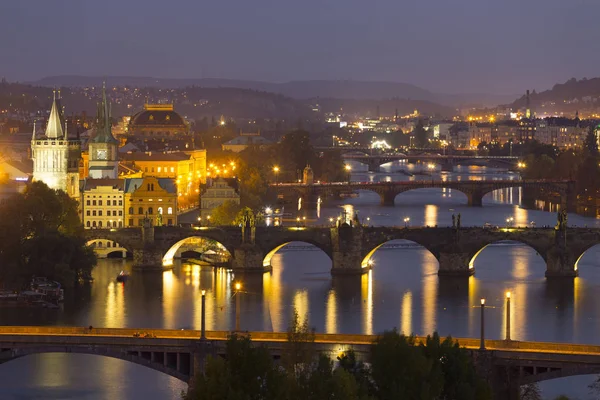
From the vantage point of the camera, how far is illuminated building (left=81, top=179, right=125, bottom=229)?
5641cm

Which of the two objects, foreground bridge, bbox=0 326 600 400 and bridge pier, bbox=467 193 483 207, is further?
bridge pier, bbox=467 193 483 207

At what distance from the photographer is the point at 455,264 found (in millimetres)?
49375

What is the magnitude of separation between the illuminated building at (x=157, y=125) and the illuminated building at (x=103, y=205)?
113 ft

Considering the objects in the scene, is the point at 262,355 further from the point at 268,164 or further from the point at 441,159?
the point at 441,159

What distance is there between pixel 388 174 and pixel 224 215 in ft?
161

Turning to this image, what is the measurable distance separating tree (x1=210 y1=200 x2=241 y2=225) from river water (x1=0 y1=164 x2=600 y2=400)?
225cm

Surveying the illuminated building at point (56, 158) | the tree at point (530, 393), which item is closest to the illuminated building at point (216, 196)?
the illuminated building at point (56, 158)

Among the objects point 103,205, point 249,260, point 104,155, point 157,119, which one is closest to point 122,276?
point 249,260

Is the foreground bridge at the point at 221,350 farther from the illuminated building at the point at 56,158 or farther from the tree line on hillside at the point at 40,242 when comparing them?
the illuminated building at the point at 56,158

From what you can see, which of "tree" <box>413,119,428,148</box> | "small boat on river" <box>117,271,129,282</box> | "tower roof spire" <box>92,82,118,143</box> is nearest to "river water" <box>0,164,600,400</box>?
"small boat on river" <box>117,271,129,282</box>

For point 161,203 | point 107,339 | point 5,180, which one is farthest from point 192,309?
point 5,180

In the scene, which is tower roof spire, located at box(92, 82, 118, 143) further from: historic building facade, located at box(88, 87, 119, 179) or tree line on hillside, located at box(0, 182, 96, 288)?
tree line on hillside, located at box(0, 182, 96, 288)

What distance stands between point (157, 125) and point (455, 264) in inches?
1835

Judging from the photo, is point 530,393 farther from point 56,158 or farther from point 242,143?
point 242,143
